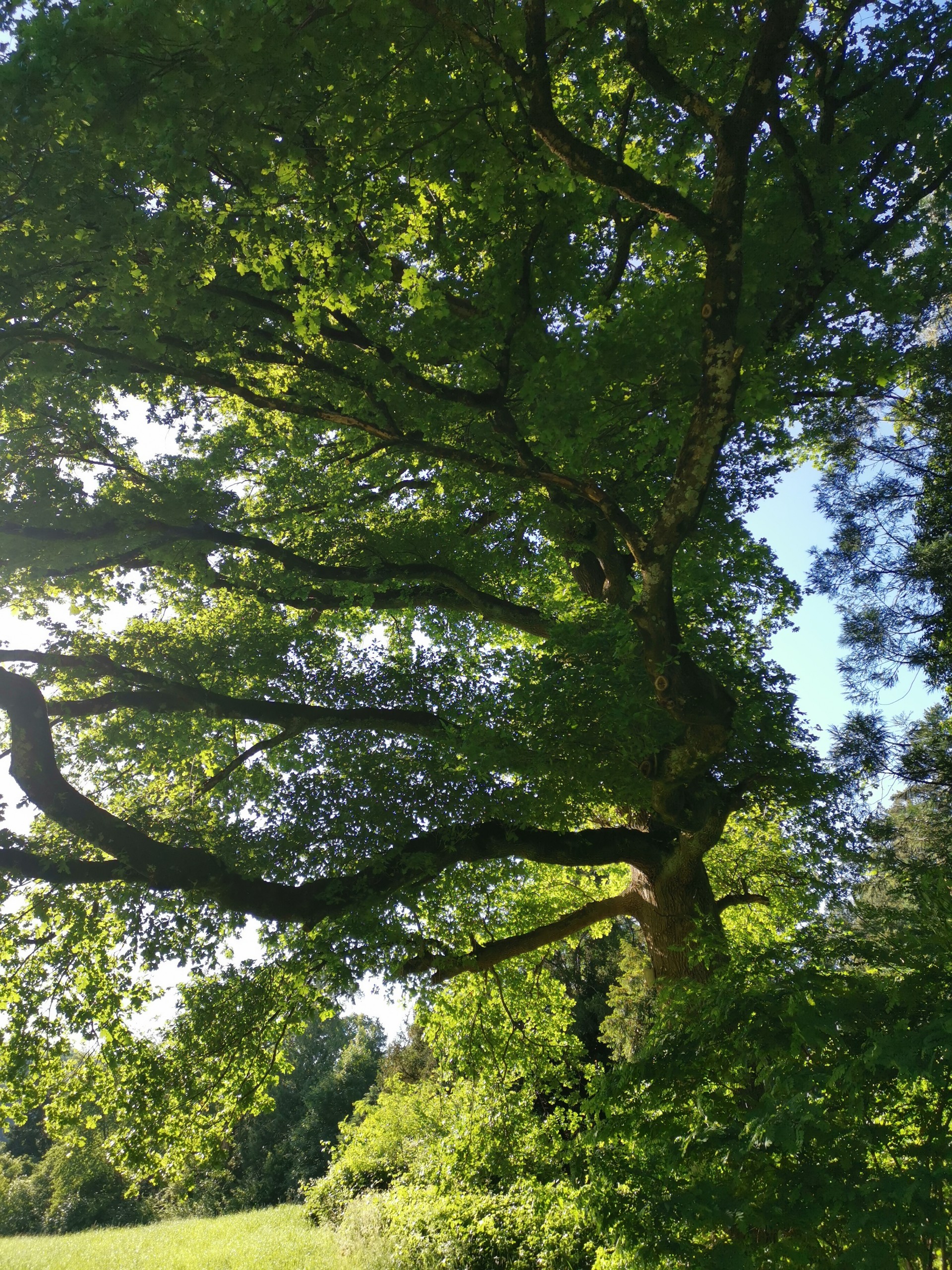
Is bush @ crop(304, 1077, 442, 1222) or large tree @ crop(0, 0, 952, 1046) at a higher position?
large tree @ crop(0, 0, 952, 1046)

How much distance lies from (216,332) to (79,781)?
19.1 feet

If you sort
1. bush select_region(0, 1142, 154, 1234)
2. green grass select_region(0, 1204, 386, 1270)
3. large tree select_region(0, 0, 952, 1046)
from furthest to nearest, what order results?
1. bush select_region(0, 1142, 154, 1234)
2. green grass select_region(0, 1204, 386, 1270)
3. large tree select_region(0, 0, 952, 1046)

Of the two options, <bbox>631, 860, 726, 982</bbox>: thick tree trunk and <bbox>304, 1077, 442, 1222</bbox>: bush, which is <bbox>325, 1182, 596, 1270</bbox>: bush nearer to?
<bbox>631, 860, 726, 982</bbox>: thick tree trunk

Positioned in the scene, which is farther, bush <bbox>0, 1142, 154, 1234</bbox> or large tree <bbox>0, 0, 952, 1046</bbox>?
bush <bbox>0, 1142, 154, 1234</bbox>

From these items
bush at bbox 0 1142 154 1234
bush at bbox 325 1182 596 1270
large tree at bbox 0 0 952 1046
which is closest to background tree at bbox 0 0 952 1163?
large tree at bbox 0 0 952 1046

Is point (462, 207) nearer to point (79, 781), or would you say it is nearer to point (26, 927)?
point (79, 781)

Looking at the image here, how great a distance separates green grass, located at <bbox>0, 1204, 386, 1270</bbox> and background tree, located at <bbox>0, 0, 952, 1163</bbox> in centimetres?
863

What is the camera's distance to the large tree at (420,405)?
5871mm

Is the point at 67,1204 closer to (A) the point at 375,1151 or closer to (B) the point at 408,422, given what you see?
(A) the point at 375,1151

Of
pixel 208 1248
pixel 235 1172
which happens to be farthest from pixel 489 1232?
pixel 235 1172

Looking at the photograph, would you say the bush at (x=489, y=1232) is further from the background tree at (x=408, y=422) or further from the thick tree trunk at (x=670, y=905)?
the background tree at (x=408, y=422)

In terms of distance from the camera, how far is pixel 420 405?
27.9 ft

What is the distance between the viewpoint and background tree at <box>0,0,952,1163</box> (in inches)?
234

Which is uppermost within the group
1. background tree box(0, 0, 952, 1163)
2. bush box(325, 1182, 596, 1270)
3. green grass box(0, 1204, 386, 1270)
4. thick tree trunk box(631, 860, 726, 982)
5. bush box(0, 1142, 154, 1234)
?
background tree box(0, 0, 952, 1163)
